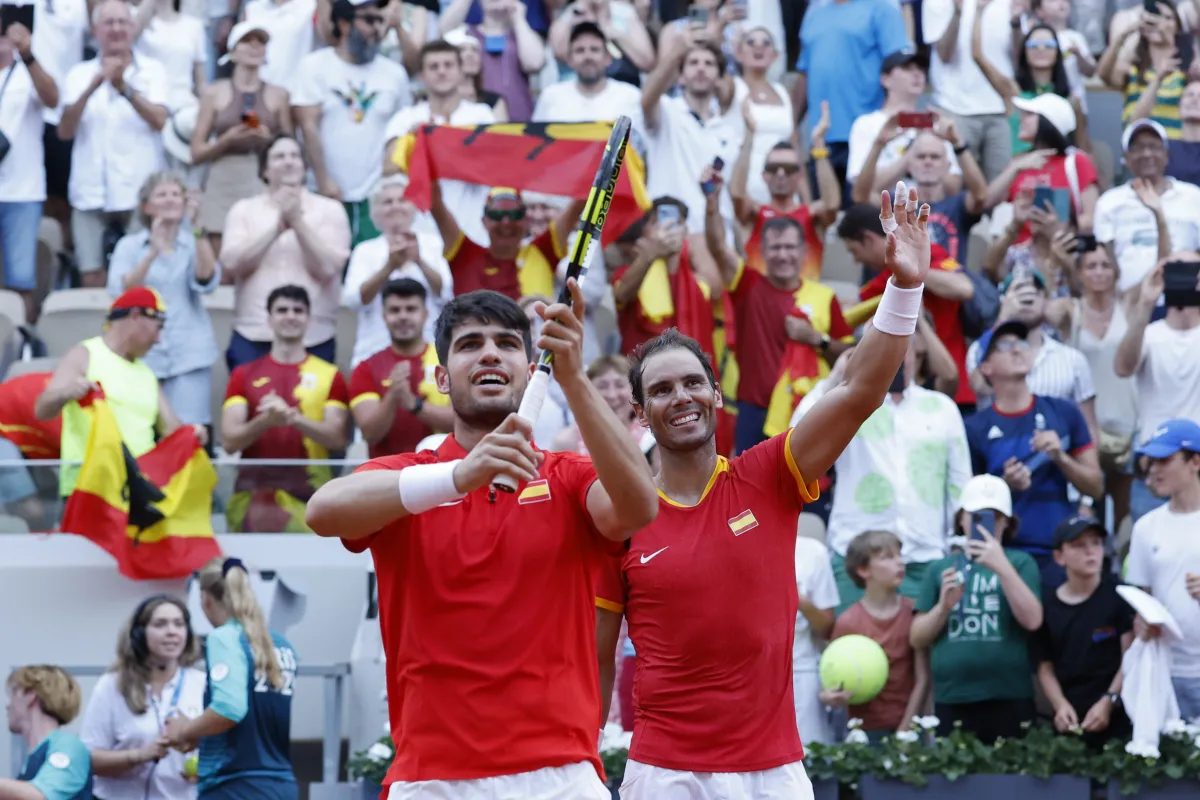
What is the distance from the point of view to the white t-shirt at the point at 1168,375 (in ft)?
36.1

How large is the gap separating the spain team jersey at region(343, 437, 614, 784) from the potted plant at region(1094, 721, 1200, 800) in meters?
4.78

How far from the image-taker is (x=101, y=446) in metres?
10.6

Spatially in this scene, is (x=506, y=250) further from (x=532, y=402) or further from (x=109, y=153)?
(x=532, y=402)

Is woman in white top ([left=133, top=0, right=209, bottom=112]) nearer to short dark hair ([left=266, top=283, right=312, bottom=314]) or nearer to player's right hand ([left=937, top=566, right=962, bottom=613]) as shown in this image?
short dark hair ([left=266, top=283, right=312, bottom=314])

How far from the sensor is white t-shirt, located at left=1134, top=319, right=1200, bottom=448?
11.0 metres

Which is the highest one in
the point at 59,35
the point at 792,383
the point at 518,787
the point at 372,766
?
the point at 59,35

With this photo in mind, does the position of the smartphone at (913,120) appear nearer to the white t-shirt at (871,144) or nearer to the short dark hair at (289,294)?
the white t-shirt at (871,144)

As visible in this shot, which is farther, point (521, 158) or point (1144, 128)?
point (1144, 128)

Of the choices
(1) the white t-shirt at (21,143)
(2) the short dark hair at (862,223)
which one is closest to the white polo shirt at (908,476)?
(2) the short dark hair at (862,223)

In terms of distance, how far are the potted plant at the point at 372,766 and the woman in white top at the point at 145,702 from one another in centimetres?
83

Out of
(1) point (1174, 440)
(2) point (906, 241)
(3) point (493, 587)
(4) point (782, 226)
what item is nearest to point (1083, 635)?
(1) point (1174, 440)

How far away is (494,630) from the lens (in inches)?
184

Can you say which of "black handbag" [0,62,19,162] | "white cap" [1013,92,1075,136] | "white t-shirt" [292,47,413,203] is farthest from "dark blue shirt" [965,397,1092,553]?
"black handbag" [0,62,19,162]

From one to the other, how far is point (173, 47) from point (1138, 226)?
7.19 meters
